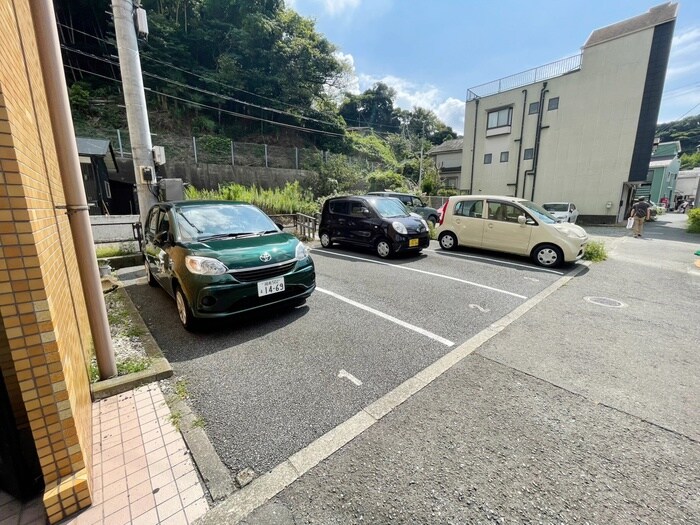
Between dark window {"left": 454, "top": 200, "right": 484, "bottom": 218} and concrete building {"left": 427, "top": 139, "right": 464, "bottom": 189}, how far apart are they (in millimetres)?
21971

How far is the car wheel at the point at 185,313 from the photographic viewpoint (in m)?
3.50

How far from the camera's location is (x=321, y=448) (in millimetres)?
2006

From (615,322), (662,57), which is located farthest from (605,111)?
(615,322)

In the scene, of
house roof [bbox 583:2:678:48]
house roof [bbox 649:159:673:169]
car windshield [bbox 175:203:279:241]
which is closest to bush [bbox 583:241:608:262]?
car windshield [bbox 175:203:279:241]

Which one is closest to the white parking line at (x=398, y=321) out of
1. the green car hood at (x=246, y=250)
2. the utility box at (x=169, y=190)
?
the green car hood at (x=246, y=250)

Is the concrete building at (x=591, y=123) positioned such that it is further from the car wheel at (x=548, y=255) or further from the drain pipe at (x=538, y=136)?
the car wheel at (x=548, y=255)

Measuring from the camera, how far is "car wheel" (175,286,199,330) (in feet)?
11.5

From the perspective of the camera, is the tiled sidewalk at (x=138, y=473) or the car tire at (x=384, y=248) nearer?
the tiled sidewalk at (x=138, y=473)

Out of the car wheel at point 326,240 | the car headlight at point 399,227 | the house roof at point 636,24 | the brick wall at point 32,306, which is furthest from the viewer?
the house roof at point 636,24

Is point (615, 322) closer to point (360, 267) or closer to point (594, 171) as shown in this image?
point (360, 267)

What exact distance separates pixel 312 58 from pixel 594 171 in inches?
880

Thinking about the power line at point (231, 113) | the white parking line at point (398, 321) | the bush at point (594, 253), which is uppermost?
the power line at point (231, 113)

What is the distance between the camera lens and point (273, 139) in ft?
91.1

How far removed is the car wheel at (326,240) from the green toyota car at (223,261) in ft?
14.3
